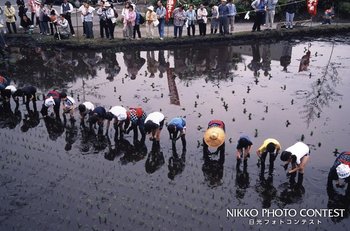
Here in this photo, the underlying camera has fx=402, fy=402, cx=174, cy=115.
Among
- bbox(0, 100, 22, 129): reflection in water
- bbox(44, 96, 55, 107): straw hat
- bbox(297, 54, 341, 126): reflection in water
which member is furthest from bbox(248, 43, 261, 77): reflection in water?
bbox(0, 100, 22, 129): reflection in water

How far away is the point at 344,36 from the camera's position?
77.8ft

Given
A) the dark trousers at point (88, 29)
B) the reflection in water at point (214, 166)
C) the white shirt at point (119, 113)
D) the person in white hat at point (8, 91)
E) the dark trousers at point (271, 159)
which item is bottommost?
the reflection in water at point (214, 166)

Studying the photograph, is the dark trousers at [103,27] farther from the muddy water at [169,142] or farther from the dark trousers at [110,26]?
the muddy water at [169,142]

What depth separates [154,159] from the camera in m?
11.4

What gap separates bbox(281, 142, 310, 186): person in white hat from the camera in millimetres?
9406

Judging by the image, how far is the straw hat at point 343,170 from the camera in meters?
9.03

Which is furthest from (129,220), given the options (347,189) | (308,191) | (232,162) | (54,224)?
(347,189)

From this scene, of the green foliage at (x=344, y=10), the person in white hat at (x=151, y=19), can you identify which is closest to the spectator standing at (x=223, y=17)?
the person in white hat at (x=151, y=19)

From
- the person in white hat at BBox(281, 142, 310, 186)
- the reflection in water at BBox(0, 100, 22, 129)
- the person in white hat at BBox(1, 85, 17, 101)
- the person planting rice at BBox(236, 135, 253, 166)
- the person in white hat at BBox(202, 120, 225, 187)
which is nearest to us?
the person in white hat at BBox(281, 142, 310, 186)

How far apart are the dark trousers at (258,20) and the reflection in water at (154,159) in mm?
13267

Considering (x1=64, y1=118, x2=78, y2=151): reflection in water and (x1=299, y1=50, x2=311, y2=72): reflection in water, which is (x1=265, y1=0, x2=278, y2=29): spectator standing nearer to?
(x1=299, y1=50, x2=311, y2=72): reflection in water

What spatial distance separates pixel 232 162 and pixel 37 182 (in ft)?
17.1

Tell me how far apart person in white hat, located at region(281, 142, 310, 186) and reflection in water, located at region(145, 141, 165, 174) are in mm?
3435

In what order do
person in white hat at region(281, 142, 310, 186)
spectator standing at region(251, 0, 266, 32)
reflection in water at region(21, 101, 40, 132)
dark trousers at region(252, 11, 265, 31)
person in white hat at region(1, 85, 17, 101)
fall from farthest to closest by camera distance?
dark trousers at region(252, 11, 265, 31) < spectator standing at region(251, 0, 266, 32) < person in white hat at region(1, 85, 17, 101) < reflection in water at region(21, 101, 40, 132) < person in white hat at region(281, 142, 310, 186)
